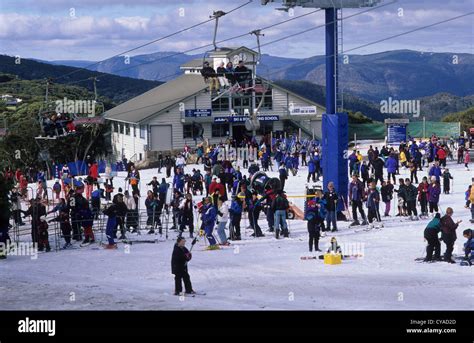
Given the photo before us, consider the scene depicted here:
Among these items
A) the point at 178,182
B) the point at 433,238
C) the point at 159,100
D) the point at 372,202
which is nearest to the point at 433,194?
the point at 372,202

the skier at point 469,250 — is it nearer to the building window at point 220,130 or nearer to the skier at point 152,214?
the skier at point 152,214

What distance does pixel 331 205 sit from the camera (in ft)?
74.0

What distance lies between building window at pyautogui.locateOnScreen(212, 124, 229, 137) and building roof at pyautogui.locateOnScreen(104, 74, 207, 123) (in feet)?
8.31

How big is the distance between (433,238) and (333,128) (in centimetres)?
783

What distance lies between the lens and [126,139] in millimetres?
57094

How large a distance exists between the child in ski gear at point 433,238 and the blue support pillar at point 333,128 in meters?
7.07

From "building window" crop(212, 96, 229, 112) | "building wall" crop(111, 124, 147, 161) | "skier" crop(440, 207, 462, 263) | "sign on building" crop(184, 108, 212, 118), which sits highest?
"building window" crop(212, 96, 229, 112)

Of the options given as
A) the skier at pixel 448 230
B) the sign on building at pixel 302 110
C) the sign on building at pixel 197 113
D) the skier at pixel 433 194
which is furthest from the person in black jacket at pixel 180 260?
the sign on building at pixel 302 110

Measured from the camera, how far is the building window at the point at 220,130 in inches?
2190

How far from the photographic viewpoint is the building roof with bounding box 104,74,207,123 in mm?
54281

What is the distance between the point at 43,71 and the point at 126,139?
13031 centimetres

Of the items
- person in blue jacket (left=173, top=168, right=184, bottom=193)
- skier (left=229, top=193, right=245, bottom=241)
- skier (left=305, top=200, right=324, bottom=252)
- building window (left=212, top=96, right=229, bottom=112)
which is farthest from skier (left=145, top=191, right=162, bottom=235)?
building window (left=212, top=96, right=229, bottom=112)

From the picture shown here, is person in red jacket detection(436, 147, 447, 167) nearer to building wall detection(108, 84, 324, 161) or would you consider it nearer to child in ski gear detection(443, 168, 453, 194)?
child in ski gear detection(443, 168, 453, 194)
